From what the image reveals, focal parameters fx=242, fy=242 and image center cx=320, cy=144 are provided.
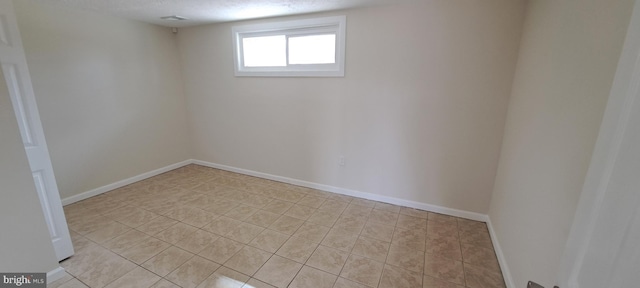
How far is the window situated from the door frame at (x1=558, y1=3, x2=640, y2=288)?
2.46 metres

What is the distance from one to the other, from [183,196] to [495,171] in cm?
355

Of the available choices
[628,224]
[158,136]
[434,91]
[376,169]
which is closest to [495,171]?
[434,91]

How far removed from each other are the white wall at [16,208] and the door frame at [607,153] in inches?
102

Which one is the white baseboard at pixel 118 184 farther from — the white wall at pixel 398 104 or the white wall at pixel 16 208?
the white wall at pixel 16 208

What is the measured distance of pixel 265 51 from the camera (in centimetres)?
338

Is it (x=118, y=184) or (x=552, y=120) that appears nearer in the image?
(x=552, y=120)

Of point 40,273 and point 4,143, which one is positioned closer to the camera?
point 4,143

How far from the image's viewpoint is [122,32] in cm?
314

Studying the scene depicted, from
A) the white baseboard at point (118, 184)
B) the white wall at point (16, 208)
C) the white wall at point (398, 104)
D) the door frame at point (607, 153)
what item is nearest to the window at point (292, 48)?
the white wall at point (398, 104)

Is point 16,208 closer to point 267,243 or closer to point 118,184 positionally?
point 267,243

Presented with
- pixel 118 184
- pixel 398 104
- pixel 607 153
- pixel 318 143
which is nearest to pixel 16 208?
pixel 118 184

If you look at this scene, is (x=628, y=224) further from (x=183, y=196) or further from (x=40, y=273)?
(x=183, y=196)

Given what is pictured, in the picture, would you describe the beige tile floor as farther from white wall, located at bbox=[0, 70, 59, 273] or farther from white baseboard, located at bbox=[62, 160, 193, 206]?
white wall, located at bbox=[0, 70, 59, 273]

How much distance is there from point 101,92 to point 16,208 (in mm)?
2051
